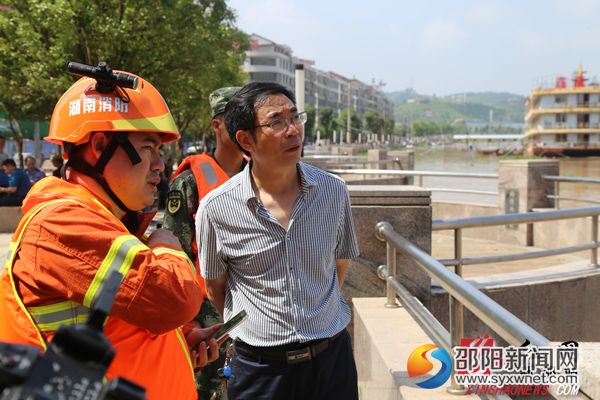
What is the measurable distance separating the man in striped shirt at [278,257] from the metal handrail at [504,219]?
1.75 metres

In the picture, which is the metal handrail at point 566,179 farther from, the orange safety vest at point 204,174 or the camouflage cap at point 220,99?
the orange safety vest at point 204,174

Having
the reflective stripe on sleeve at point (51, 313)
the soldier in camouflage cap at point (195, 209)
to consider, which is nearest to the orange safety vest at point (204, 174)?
the soldier in camouflage cap at point (195, 209)

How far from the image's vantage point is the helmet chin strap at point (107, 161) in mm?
1839

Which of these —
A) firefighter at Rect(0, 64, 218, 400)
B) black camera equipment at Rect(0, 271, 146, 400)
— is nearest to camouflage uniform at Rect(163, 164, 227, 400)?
firefighter at Rect(0, 64, 218, 400)

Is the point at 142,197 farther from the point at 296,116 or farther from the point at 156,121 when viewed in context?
the point at 296,116

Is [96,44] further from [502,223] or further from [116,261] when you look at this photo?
[116,261]

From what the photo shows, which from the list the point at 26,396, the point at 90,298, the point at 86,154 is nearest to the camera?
the point at 26,396

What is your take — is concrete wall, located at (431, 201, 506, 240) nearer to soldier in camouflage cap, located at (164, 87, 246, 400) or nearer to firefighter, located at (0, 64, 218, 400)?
soldier in camouflage cap, located at (164, 87, 246, 400)

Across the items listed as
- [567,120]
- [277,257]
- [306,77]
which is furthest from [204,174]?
[306,77]

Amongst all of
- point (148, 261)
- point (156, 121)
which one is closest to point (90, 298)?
point (148, 261)

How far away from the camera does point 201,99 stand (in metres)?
25.7

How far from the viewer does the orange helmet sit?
1844 mm

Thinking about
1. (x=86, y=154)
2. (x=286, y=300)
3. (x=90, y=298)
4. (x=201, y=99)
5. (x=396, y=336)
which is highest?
(x=201, y=99)

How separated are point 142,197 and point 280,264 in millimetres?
795
